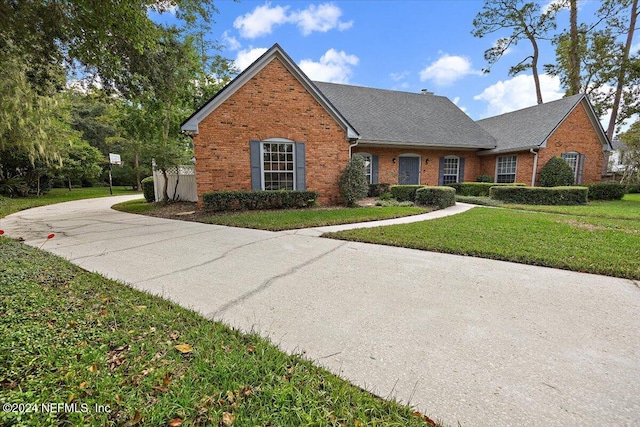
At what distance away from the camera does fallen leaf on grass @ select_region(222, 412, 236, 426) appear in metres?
1.52

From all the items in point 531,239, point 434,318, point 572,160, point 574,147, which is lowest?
point 434,318

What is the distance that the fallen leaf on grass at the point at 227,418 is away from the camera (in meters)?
1.52

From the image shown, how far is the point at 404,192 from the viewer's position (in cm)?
1279

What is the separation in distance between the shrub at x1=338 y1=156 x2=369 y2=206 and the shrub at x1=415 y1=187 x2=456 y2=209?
88.6 inches

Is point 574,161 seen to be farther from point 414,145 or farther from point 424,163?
point 414,145

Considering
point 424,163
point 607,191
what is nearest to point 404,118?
point 424,163

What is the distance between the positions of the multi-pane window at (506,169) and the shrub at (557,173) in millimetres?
1443

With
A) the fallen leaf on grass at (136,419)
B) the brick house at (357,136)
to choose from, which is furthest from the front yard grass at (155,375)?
the brick house at (357,136)

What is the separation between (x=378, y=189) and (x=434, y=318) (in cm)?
1225

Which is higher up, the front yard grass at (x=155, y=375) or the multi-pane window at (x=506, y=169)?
the multi-pane window at (x=506, y=169)

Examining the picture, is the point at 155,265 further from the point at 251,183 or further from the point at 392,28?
the point at 392,28

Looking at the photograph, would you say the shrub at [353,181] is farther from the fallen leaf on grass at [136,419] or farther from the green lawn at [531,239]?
the fallen leaf on grass at [136,419]

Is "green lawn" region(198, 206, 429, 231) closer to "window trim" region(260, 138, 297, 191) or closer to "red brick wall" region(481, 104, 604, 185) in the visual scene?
"window trim" region(260, 138, 297, 191)

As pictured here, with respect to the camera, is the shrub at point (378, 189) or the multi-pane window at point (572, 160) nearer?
the shrub at point (378, 189)
